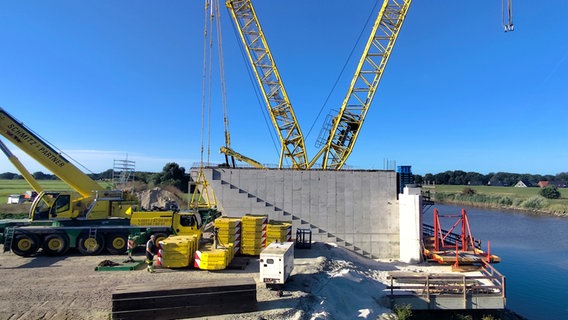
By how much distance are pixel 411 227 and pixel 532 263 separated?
12.2 m

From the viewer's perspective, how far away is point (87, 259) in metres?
15.5

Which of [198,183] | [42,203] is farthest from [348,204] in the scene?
[42,203]

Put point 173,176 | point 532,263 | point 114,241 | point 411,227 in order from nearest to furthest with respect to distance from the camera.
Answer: point 114,241
point 411,227
point 532,263
point 173,176

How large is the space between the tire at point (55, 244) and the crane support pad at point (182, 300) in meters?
8.99

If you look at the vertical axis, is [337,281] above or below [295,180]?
below

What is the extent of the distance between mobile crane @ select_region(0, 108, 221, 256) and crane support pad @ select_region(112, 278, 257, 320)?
7.69 metres

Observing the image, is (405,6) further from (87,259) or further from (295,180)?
(87,259)

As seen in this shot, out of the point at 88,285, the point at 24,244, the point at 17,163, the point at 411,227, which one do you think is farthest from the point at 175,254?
the point at 411,227

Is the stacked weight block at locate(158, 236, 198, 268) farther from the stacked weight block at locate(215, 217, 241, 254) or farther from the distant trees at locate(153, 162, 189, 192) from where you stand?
the distant trees at locate(153, 162, 189, 192)

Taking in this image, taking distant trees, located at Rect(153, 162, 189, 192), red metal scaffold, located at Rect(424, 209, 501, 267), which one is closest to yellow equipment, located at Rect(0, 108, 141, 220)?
red metal scaffold, located at Rect(424, 209, 501, 267)

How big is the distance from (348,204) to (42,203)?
16987mm

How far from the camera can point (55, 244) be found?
1619cm

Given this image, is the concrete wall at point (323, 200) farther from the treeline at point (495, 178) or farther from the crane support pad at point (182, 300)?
the treeline at point (495, 178)

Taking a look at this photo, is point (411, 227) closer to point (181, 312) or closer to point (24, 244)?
point (181, 312)
